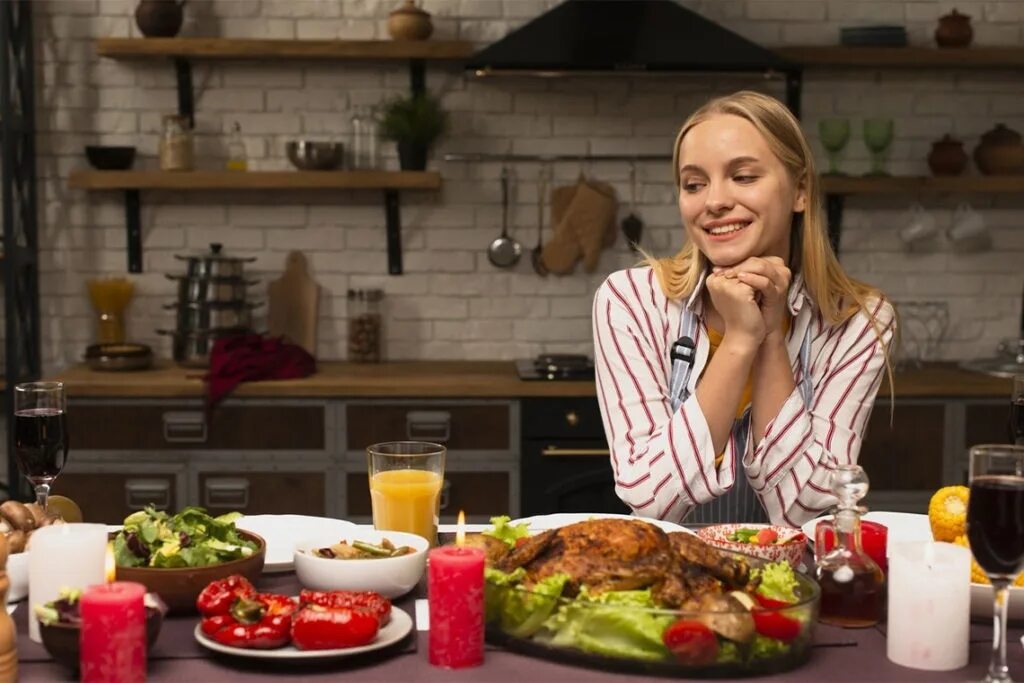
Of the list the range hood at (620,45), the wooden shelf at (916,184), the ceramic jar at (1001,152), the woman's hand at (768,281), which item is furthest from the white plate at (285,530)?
the ceramic jar at (1001,152)

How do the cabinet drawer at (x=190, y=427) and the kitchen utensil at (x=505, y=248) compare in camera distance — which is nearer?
the cabinet drawer at (x=190, y=427)

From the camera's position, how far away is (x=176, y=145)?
4.27 meters

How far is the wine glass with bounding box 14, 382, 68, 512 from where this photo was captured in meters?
1.85

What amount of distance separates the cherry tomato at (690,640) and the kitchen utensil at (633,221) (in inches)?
125

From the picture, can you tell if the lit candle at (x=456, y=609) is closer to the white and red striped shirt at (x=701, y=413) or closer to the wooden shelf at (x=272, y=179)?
the white and red striped shirt at (x=701, y=413)

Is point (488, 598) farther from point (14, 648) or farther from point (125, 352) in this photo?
point (125, 352)

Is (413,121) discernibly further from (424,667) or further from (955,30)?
(424,667)

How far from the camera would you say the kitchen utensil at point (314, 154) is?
427 centimetres

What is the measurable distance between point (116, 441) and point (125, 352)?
351 mm

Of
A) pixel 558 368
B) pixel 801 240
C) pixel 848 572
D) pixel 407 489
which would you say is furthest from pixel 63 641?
pixel 558 368

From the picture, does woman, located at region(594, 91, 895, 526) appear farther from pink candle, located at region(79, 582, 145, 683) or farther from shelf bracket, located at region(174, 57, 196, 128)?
shelf bracket, located at region(174, 57, 196, 128)

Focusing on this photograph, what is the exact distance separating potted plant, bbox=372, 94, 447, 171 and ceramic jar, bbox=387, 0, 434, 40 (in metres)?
0.20

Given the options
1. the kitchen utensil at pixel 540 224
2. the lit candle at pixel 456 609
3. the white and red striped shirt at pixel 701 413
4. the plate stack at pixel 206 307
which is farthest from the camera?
the kitchen utensil at pixel 540 224

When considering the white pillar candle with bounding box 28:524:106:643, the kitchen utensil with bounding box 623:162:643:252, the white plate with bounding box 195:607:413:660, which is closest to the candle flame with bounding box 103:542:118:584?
the white pillar candle with bounding box 28:524:106:643
